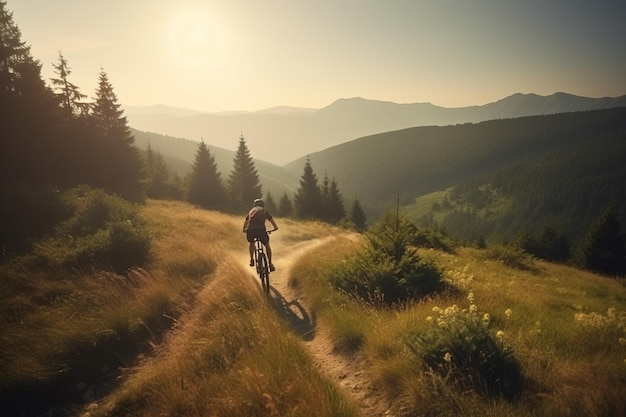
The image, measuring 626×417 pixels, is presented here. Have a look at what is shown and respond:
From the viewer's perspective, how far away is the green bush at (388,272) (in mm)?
8359

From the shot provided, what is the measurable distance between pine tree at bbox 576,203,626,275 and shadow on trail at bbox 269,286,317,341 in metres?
63.0

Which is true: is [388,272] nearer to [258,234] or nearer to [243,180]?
[258,234]

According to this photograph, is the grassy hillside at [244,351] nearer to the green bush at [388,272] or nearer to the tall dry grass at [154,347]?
the tall dry grass at [154,347]

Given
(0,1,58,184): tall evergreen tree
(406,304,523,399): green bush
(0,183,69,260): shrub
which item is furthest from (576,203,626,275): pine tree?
(0,1,58,184): tall evergreen tree

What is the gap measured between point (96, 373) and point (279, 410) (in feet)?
14.7

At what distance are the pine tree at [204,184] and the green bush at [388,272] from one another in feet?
136

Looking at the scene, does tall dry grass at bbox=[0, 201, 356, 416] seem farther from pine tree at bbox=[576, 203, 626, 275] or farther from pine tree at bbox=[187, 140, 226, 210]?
pine tree at bbox=[576, 203, 626, 275]

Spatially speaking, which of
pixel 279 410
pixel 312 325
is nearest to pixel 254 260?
pixel 312 325

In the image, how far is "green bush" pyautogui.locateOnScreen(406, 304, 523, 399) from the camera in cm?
448

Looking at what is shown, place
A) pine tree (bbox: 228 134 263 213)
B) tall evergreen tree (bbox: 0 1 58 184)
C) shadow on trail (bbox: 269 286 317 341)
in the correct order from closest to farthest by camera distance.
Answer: shadow on trail (bbox: 269 286 317 341) → tall evergreen tree (bbox: 0 1 58 184) → pine tree (bbox: 228 134 263 213)

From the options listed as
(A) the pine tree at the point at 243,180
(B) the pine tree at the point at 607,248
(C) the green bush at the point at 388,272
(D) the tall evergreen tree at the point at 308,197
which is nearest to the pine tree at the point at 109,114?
(A) the pine tree at the point at 243,180

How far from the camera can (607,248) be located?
53.4 metres

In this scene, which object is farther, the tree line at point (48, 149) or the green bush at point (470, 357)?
the tree line at point (48, 149)

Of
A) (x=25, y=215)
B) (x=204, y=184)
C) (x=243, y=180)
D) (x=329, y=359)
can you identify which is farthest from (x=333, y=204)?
(x=329, y=359)
